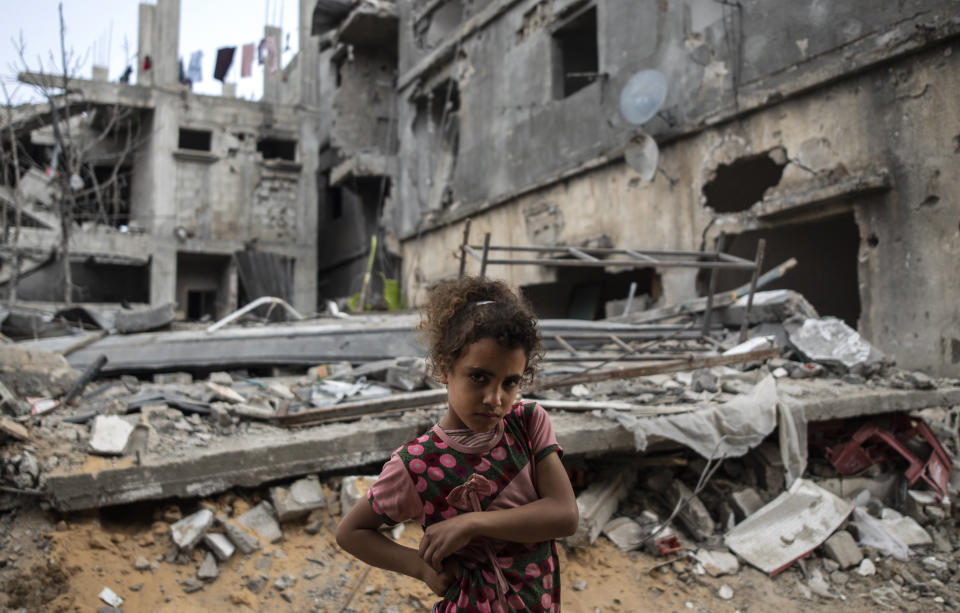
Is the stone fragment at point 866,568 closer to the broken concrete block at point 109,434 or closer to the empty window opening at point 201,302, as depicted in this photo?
the broken concrete block at point 109,434

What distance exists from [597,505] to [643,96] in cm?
668

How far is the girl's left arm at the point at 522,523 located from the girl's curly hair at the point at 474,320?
10.0 inches

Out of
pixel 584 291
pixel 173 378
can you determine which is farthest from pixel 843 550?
pixel 584 291

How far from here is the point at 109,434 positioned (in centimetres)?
334

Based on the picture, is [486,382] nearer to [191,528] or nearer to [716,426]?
[191,528]

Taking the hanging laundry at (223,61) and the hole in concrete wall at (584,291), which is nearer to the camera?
the hole in concrete wall at (584,291)

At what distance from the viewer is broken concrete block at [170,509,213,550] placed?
297 cm

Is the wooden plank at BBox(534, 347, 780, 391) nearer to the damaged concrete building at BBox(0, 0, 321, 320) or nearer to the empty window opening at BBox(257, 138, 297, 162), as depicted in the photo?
the damaged concrete building at BBox(0, 0, 321, 320)

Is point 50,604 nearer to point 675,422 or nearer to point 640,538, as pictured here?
point 640,538

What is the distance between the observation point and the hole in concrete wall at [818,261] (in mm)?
9398

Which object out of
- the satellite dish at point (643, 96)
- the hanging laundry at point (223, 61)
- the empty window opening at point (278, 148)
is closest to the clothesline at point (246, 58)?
the hanging laundry at point (223, 61)

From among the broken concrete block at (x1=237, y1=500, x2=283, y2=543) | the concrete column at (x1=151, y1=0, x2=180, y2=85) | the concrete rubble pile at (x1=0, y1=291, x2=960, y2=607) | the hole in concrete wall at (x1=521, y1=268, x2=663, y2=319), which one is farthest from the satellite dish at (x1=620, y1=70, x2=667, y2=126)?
the concrete column at (x1=151, y1=0, x2=180, y2=85)

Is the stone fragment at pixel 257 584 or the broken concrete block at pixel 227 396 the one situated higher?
the broken concrete block at pixel 227 396

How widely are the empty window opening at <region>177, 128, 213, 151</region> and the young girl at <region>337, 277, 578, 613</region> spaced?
19.1 m
